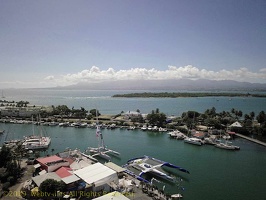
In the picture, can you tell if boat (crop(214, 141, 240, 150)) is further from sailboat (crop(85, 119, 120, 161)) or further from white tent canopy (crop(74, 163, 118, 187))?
white tent canopy (crop(74, 163, 118, 187))

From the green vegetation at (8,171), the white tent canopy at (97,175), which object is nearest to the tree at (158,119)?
the white tent canopy at (97,175)

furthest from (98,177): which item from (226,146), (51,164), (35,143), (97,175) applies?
(226,146)

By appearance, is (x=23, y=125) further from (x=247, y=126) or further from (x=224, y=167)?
(x=247, y=126)

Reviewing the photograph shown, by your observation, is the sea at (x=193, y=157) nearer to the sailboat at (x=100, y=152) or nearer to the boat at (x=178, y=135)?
the boat at (x=178, y=135)

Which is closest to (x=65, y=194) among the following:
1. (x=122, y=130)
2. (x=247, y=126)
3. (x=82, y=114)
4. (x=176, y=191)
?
(x=176, y=191)

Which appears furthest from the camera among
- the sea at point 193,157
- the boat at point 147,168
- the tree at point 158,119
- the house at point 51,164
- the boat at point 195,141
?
the tree at point 158,119

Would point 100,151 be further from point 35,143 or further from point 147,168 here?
point 35,143
